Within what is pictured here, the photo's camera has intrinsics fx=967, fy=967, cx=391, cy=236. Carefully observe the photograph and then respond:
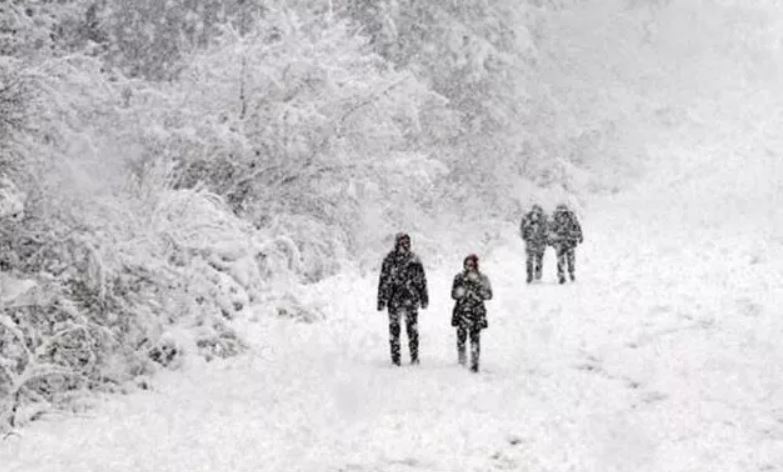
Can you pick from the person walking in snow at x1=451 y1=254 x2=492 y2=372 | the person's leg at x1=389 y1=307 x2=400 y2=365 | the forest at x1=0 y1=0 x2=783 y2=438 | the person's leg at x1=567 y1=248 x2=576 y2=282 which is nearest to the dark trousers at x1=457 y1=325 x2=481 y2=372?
the person walking in snow at x1=451 y1=254 x2=492 y2=372

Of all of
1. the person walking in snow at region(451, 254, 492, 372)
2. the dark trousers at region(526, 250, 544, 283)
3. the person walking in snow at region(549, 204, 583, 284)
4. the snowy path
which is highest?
the person walking in snow at region(549, 204, 583, 284)

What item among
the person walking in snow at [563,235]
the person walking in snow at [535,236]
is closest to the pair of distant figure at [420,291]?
the person walking in snow at [563,235]

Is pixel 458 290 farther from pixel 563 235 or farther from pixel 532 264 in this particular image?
pixel 532 264

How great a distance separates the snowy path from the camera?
28.3 ft

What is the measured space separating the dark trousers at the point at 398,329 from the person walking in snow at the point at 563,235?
742cm

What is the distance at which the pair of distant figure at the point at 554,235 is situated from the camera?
18891 mm

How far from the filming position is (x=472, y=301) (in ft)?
38.3

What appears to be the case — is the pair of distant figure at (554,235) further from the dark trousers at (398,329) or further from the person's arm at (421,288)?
the person's arm at (421,288)

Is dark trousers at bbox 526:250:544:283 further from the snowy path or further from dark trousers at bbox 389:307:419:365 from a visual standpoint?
dark trousers at bbox 389:307:419:365

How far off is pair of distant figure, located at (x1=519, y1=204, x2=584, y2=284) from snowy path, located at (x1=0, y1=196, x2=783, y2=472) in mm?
2259

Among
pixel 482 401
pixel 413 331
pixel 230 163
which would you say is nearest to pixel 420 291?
pixel 413 331

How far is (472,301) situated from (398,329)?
1011mm

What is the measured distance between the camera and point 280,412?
10039mm

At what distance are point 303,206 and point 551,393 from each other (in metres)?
7.96
